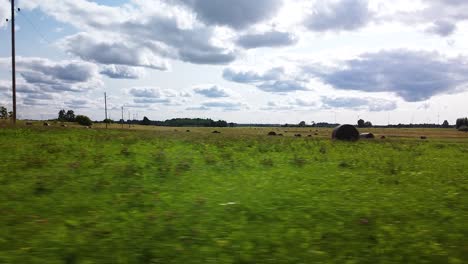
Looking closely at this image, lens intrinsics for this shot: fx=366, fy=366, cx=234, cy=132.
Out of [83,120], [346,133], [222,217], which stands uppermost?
[83,120]

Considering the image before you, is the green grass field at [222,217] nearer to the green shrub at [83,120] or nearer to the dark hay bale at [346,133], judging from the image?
the dark hay bale at [346,133]

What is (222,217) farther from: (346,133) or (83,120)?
(83,120)

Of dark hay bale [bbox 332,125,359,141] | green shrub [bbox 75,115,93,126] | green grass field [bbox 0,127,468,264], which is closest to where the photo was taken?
green grass field [bbox 0,127,468,264]

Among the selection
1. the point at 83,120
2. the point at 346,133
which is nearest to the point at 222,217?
the point at 346,133

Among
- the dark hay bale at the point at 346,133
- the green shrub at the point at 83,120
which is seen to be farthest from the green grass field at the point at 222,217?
the green shrub at the point at 83,120

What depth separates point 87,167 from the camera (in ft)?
49.5

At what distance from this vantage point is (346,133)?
52.2 m

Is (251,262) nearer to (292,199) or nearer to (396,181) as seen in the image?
(292,199)

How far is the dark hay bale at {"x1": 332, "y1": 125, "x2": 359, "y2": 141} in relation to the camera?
51875 millimetres

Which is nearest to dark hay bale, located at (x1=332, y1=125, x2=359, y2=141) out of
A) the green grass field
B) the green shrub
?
the green grass field

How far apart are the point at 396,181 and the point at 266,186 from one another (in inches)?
215

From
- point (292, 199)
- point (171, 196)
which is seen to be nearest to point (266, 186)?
point (292, 199)

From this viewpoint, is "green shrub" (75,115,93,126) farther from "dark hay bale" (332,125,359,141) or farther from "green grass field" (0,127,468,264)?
"green grass field" (0,127,468,264)

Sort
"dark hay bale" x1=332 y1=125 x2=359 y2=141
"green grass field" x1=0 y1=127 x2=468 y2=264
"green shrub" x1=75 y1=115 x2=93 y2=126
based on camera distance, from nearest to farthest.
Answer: "green grass field" x1=0 y1=127 x2=468 y2=264 → "dark hay bale" x1=332 y1=125 x2=359 y2=141 → "green shrub" x1=75 y1=115 x2=93 y2=126
